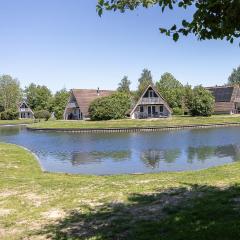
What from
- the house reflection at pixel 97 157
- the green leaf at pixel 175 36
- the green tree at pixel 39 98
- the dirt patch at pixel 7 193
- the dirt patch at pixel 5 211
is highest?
the green tree at pixel 39 98

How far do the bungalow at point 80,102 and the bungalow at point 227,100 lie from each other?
25.3 metres

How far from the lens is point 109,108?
8131cm

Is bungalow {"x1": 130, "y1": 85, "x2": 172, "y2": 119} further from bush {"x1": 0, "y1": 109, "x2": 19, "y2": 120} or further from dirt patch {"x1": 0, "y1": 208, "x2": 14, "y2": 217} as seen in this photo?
dirt patch {"x1": 0, "y1": 208, "x2": 14, "y2": 217}

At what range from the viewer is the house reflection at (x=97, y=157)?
109ft

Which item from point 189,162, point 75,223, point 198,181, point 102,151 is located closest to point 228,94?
point 102,151

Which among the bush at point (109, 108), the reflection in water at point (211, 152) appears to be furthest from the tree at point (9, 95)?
the reflection in water at point (211, 152)

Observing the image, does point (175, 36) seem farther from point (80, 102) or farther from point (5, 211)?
point (80, 102)

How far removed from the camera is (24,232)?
1027 centimetres

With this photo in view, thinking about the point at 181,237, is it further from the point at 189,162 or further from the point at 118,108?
the point at 118,108

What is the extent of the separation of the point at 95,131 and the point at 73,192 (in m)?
53.4

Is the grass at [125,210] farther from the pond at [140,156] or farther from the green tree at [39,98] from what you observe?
the green tree at [39,98]

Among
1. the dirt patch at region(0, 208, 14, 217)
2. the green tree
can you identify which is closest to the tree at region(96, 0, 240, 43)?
the dirt patch at region(0, 208, 14, 217)

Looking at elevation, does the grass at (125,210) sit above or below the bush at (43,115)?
below

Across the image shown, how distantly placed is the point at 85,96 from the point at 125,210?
85343 millimetres
